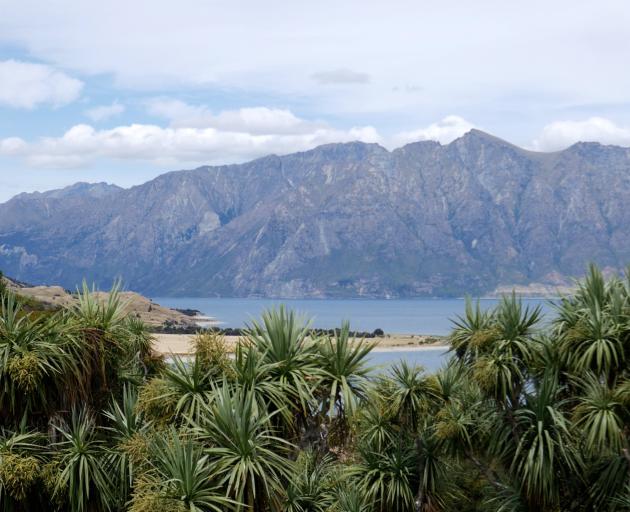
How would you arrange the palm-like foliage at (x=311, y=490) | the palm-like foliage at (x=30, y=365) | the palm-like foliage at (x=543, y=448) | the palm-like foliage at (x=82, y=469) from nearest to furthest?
the palm-like foliage at (x=30, y=365) → the palm-like foliage at (x=82, y=469) → the palm-like foliage at (x=543, y=448) → the palm-like foliage at (x=311, y=490)

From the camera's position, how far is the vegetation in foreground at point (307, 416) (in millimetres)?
15539

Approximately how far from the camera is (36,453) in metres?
18.6

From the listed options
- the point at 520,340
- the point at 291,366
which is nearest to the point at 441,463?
the point at 520,340

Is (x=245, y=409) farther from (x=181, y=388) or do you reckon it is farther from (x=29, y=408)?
(x=29, y=408)

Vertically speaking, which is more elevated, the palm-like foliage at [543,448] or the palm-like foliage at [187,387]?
the palm-like foliage at [187,387]

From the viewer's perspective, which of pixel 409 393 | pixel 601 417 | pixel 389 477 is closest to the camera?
pixel 601 417

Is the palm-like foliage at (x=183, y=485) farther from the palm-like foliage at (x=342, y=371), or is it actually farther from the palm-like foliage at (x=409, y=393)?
the palm-like foliage at (x=409, y=393)

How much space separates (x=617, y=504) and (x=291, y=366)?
7922 millimetres

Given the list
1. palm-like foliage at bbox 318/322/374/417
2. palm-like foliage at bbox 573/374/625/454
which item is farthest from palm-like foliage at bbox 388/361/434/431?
palm-like foliage at bbox 318/322/374/417

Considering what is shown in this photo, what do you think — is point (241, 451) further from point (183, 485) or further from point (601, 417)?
point (601, 417)

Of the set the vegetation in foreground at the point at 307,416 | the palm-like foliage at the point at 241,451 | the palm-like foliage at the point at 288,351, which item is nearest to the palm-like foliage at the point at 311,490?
the vegetation in foreground at the point at 307,416

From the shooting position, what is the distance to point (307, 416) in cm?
1714

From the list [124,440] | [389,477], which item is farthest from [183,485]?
[389,477]

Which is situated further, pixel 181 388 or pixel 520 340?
pixel 520 340
